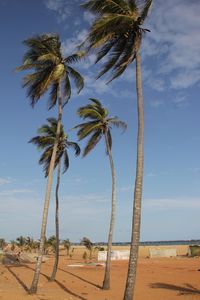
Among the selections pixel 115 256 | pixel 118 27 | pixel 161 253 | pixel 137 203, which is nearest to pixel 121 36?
pixel 118 27

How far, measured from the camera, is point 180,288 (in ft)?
72.9

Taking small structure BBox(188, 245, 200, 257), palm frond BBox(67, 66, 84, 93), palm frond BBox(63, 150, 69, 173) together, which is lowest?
small structure BBox(188, 245, 200, 257)

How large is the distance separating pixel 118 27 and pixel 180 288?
14529mm

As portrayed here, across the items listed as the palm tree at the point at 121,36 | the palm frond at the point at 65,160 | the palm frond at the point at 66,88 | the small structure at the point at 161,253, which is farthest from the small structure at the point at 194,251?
the palm tree at the point at 121,36

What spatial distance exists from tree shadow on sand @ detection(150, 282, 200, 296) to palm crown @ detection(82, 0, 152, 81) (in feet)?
38.3

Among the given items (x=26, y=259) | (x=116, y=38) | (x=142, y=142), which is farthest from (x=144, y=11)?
(x=26, y=259)

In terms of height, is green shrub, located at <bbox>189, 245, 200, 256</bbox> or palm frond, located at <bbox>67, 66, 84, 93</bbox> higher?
palm frond, located at <bbox>67, 66, 84, 93</bbox>

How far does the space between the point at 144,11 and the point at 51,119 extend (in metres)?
15.1

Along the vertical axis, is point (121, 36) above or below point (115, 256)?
above

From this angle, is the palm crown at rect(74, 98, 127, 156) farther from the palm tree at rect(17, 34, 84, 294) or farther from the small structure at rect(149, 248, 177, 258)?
the small structure at rect(149, 248, 177, 258)

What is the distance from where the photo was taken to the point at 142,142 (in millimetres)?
14281

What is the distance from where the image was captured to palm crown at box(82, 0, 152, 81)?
14.9 metres

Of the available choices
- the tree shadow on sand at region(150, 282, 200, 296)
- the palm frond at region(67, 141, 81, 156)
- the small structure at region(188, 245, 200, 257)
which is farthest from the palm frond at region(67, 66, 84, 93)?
the small structure at region(188, 245, 200, 257)

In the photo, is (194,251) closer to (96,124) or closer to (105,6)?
(96,124)
